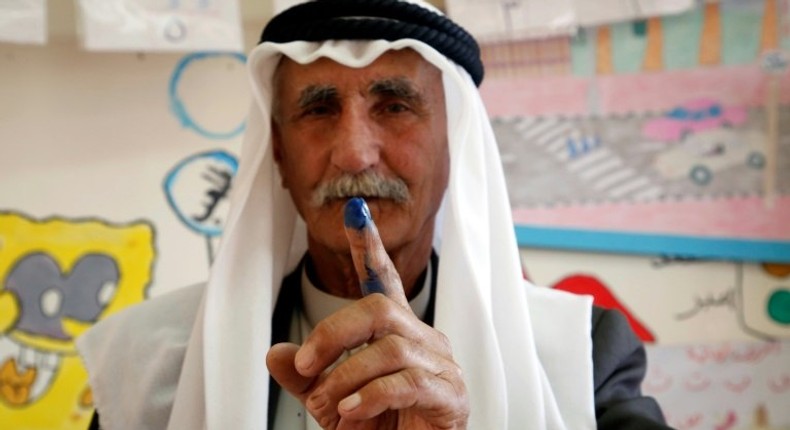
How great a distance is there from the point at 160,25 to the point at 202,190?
391 millimetres

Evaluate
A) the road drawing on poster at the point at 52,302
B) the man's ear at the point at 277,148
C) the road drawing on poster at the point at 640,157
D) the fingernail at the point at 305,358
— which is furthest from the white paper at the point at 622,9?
the fingernail at the point at 305,358

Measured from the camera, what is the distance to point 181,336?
146cm

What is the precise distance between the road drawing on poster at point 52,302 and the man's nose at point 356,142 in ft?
2.48

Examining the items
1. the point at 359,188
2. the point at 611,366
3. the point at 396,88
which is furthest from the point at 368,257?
the point at 611,366

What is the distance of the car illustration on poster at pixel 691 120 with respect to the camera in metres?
2.07

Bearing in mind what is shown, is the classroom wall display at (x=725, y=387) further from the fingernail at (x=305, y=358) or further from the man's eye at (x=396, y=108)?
the fingernail at (x=305, y=358)

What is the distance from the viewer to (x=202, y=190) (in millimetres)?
1965

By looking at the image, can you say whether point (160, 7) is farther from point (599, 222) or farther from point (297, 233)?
point (599, 222)

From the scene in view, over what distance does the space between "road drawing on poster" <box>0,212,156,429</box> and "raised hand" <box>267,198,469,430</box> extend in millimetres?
1121

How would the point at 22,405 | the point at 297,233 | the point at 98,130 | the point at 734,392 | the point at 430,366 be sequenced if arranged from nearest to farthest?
the point at 430,366, the point at 297,233, the point at 22,405, the point at 98,130, the point at 734,392

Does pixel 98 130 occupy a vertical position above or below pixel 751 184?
above

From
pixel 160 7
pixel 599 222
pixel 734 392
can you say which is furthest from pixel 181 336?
pixel 734 392

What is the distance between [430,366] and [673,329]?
1.40m

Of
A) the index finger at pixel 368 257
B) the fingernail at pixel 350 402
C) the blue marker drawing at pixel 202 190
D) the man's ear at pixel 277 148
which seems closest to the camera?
the fingernail at pixel 350 402
